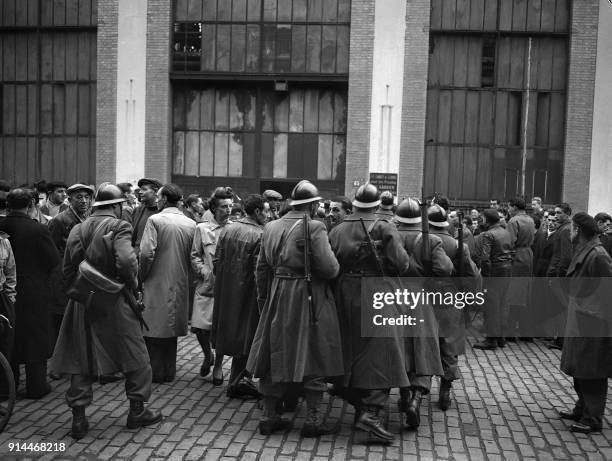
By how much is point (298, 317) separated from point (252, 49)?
14.2 metres

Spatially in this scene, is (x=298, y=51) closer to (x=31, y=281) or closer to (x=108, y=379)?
(x=108, y=379)

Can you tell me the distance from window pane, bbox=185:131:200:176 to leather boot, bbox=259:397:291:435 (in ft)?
46.4

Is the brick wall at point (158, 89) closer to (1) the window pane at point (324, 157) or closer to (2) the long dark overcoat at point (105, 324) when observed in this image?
(1) the window pane at point (324, 157)

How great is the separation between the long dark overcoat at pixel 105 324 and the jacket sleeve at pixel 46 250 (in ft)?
3.34

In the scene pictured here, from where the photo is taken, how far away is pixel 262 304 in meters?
6.02

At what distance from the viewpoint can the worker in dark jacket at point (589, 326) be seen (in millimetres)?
5629

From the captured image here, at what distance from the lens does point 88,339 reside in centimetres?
531

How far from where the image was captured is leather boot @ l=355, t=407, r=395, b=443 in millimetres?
5340

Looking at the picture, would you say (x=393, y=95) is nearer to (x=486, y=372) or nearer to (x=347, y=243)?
(x=486, y=372)

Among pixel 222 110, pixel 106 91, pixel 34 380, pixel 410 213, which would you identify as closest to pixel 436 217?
pixel 410 213

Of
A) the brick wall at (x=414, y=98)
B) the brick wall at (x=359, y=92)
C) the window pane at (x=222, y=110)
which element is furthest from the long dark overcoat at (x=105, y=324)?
the window pane at (x=222, y=110)

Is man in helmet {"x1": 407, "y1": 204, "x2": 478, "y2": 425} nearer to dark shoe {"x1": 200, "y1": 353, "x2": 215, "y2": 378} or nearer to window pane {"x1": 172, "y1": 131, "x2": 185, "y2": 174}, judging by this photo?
dark shoe {"x1": 200, "y1": 353, "x2": 215, "y2": 378}

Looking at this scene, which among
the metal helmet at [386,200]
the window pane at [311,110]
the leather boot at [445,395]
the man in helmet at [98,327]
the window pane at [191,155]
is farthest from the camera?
the window pane at [191,155]

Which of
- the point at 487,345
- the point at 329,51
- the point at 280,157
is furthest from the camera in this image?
the point at 280,157
